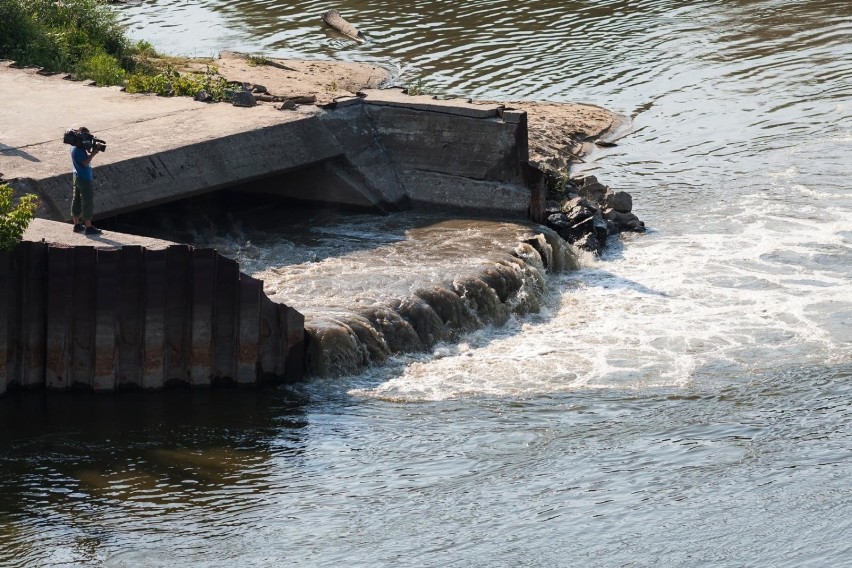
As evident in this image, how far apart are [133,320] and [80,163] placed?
2252 mm

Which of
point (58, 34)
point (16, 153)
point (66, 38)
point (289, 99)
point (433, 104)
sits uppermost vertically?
point (58, 34)

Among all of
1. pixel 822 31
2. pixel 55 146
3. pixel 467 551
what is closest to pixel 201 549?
pixel 467 551

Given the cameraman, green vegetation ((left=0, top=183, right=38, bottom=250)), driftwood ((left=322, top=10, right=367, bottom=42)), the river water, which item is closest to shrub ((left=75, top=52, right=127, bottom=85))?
the river water

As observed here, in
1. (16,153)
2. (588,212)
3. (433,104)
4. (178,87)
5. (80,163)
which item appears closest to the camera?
(80,163)

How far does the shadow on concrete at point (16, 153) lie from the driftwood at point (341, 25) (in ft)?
55.6

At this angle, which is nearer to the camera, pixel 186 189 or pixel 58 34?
pixel 186 189

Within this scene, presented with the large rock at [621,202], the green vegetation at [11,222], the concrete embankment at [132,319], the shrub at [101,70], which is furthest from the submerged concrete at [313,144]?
the green vegetation at [11,222]

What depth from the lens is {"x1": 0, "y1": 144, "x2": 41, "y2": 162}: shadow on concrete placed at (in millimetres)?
21094

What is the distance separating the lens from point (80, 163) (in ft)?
58.6

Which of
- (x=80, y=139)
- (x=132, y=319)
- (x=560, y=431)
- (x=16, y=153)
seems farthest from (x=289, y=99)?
(x=560, y=431)

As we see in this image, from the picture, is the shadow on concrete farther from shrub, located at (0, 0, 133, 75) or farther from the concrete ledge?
shrub, located at (0, 0, 133, 75)

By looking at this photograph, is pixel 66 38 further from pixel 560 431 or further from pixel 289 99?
pixel 560 431

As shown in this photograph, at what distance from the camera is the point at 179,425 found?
1658 centimetres

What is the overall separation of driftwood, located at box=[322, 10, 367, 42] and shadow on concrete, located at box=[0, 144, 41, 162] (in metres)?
17.0
